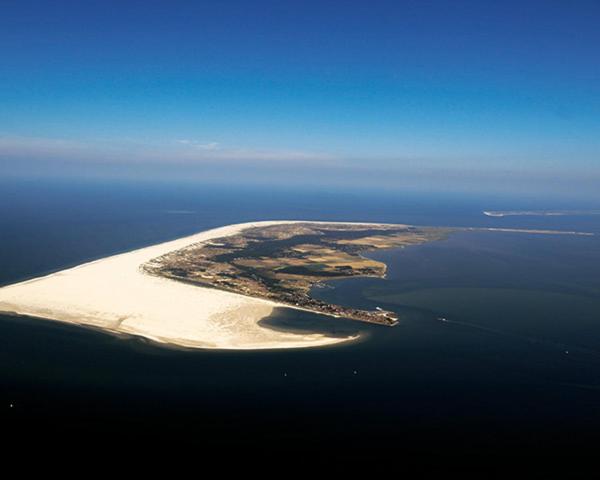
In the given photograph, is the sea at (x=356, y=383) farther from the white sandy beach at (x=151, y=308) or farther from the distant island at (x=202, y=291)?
the distant island at (x=202, y=291)

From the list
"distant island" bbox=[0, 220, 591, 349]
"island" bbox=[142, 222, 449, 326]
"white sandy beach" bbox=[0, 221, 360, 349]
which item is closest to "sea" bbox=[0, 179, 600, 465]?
"white sandy beach" bbox=[0, 221, 360, 349]

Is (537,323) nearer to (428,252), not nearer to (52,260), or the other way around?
(428,252)

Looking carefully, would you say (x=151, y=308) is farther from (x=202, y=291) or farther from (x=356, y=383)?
(x=356, y=383)

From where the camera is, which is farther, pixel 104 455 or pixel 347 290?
Result: pixel 347 290

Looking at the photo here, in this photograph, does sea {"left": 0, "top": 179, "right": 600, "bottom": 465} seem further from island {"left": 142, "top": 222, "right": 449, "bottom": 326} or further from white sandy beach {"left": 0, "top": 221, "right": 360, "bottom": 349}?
island {"left": 142, "top": 222, "right": 449, "bottom": 326}

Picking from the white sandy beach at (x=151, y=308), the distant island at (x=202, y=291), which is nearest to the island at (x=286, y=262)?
the distant island at (x=202, y=291)

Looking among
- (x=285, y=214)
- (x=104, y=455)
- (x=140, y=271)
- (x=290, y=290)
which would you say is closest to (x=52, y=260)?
(x=140, y=271)

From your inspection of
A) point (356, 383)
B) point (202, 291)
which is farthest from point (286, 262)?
point (356, 383)
